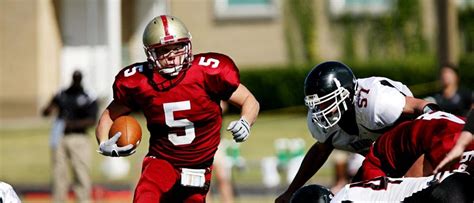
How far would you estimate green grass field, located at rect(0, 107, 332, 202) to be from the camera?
16.1 meters

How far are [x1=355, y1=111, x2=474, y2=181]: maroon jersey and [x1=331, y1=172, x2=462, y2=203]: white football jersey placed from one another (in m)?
0.13

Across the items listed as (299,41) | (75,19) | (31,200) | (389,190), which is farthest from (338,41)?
(389,190)

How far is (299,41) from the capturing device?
25.8 m

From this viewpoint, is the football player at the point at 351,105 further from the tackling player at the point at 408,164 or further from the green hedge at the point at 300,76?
the green hedge at the point at 300,76

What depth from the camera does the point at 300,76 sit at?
23.9 metres

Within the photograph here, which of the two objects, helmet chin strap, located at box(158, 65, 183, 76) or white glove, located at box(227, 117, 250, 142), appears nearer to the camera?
white glove, located at box(227, 117, 250, 142)

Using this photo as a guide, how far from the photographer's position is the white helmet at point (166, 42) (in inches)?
284

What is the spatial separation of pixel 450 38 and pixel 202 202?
8247 mm

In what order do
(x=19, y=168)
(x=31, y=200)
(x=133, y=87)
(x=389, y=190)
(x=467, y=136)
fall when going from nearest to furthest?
(x=467, y=136) → (x=389, y=190) → (x=133, y=87) → (x=31, y=200) → (x=19, y=168)

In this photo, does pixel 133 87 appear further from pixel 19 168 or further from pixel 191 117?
pixel 19 168

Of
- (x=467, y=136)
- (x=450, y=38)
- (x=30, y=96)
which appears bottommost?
(x=30, y=96)

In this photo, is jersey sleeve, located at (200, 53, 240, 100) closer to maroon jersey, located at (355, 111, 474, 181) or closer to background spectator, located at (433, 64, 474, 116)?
maroon jersey, located at (355, 111, 474, 181)

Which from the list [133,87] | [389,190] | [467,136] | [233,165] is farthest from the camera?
[233,165]

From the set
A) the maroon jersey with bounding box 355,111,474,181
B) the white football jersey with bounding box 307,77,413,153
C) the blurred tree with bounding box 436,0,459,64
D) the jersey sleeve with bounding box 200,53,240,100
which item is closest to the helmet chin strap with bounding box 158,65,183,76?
the jersey sleeve with bounding box 200,53,240,100
